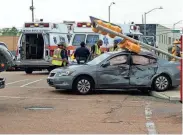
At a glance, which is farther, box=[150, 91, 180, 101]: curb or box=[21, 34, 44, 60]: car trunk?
box=[21, 34, 44, 60]: car trunk

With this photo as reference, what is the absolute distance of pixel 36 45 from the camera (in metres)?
22.8

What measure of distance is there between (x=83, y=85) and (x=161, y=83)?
2.51 metres

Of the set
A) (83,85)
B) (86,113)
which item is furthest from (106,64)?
(86,113)

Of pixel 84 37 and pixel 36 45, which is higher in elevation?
pixel 84 37

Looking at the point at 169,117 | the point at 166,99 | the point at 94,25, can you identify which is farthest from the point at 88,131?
the point at 166,99

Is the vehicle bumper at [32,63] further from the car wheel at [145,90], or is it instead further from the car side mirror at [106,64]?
the car side mirror at [106,64]

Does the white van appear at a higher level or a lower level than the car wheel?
higher

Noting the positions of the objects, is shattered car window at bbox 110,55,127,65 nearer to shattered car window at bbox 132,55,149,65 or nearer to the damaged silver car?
the damaged silver car

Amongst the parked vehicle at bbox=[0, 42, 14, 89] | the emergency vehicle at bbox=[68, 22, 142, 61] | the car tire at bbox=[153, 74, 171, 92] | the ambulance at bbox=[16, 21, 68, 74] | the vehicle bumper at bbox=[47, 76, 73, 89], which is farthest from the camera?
the emergency vehicle at bbox=[68, 22, 142, 61]

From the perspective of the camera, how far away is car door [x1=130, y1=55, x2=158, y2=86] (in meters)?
13.9

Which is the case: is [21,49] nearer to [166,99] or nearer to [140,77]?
[140,77]

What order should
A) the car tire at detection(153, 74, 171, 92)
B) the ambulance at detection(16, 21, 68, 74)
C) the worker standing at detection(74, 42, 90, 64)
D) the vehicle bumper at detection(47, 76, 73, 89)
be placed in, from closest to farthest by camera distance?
the vehicle bumper at detection(47, 76, 73, 89) → the car tire at detection(153, 74, 171, 92) → the worker standing at detection(74, 42, 90, 64) → the ambulance at detection(16, 21, 68, 74)

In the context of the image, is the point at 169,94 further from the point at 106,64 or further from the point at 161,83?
the point at 106,64

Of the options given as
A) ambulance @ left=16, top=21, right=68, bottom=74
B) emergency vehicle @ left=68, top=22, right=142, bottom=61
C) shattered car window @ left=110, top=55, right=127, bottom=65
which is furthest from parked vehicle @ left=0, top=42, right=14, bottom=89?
emergency vehicle @ left=68, top=22, right=142, bottom=61
